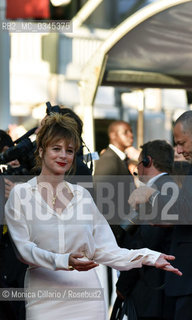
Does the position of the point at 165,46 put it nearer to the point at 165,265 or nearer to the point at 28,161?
the point at 28,161

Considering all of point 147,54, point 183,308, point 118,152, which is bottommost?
point 183,308

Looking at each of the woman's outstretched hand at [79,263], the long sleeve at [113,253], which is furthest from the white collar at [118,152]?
the woman's outstretched hand at [79,263]

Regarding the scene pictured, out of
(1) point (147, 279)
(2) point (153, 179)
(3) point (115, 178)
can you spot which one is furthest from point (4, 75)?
(1) point (147, 279)

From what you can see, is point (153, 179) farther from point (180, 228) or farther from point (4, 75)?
point (4, 75)

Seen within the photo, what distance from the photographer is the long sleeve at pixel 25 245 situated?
12.7 ft

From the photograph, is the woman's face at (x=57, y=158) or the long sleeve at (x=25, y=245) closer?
the long sleeve at (x=25, y=245)

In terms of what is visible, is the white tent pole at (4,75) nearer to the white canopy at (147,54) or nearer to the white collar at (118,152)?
the white canopy at (147,54)

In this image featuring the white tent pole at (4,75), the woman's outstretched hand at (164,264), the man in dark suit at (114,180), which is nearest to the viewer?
the woman's outstretched hand at (164,264)

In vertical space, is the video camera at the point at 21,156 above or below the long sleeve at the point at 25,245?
above

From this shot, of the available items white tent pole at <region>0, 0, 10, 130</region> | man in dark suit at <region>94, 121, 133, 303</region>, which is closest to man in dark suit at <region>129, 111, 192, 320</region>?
man in dark suit at <region>94, 121, 133, 303</region>

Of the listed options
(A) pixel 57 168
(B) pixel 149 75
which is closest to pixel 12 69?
(B) pixel 149 75

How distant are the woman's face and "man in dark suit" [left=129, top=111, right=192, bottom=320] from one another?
984mm

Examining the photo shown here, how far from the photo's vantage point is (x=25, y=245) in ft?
13.0

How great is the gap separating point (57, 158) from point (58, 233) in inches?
16.4
